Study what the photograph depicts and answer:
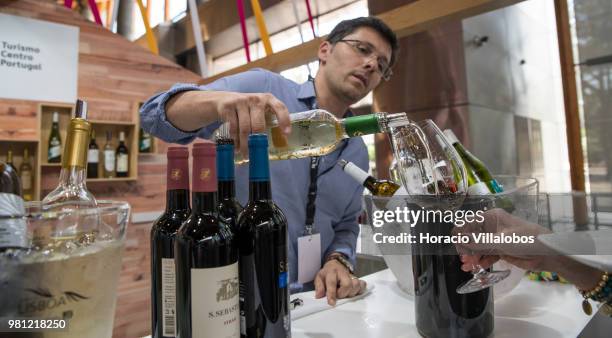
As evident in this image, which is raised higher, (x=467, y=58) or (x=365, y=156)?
(x=467, y=58)

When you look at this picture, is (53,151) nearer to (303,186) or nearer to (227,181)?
(303,186)

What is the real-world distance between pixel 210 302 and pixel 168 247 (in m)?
0.11

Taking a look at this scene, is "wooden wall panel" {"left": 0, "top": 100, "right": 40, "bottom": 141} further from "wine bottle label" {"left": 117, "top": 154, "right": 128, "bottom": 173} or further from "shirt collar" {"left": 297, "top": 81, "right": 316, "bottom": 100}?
"shirt collar" {"left": 297, "top": 81, "right": 316, "bottom": 100}

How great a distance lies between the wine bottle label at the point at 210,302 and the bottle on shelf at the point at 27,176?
99.1 inches

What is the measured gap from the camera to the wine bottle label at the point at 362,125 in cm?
62

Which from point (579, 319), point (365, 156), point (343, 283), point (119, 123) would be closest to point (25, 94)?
point (119, 123)

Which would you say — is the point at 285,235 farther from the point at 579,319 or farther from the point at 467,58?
the point at 467,58

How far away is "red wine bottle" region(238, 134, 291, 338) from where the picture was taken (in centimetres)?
47

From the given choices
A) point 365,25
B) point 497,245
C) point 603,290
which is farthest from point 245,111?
point 365,25

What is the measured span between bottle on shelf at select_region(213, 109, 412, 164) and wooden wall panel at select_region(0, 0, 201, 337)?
2.39 m

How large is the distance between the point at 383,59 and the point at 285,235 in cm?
104

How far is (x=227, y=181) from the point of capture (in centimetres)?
52

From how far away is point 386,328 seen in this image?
690 mm

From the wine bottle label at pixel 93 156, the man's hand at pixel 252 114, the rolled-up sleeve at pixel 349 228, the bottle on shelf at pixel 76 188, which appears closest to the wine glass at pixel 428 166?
the man's hand at pixel 252 114
